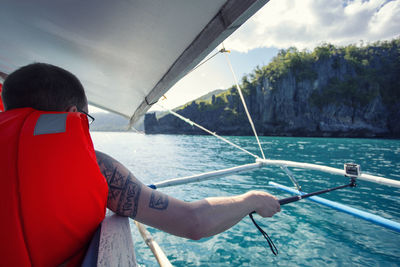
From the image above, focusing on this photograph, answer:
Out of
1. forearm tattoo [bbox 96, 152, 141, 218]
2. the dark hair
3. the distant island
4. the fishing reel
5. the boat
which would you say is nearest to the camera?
the dark hair

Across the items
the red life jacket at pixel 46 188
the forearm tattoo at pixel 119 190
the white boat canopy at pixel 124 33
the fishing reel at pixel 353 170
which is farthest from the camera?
the fishing reel at pixel 353 170

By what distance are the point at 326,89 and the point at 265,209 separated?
6994 cm

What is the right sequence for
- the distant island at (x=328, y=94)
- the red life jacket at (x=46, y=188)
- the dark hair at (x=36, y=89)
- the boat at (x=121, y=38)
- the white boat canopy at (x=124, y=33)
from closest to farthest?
the red life jacket at (x=46, y=188) < the dark hair at (x=36, y=89) < the boat at (x=121, y=38) < the white boat canopy at (x=124, y=33) < the distant island at (x=328, y=94)

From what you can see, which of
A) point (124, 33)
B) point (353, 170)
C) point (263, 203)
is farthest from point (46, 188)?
point (353, 170)

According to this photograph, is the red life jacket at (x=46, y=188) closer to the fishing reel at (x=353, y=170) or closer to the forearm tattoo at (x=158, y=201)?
the forearm tattoo at (x=158, y=201)

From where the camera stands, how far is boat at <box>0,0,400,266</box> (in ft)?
3.60

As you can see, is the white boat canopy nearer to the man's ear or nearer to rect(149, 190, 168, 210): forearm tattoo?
the man's ear

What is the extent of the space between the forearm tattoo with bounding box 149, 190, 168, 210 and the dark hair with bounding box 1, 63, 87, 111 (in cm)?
57

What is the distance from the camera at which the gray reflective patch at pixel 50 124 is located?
64 cm

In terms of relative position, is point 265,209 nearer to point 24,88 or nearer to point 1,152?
point 1,152

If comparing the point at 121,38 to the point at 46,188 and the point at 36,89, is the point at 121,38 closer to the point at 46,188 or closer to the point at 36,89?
the point at 36,89

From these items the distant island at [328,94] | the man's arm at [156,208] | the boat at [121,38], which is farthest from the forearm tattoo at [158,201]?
the distant island at [328,94]

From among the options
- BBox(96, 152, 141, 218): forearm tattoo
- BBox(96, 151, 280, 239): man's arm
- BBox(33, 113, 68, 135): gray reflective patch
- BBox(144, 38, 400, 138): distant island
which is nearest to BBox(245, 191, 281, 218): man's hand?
BBox(96, 151, 280, 239): man's arm

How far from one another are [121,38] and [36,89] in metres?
1.35
